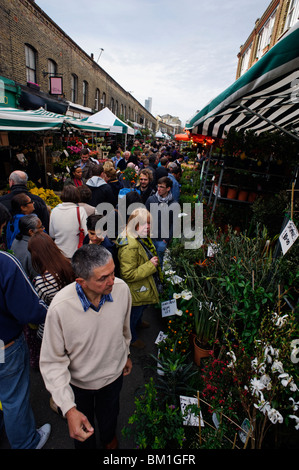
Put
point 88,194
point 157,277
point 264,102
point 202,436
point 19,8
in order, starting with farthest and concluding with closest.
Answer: point 19,8 → point 88,194 → point 264,102 → point 157,277 → point 202,436

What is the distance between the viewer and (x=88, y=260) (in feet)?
4.85

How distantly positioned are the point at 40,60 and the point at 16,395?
1493 centimetres

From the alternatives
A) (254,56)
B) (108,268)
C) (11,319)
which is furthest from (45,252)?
(254,56)

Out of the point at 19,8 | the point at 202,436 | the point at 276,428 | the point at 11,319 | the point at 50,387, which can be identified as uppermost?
the point at 19,8

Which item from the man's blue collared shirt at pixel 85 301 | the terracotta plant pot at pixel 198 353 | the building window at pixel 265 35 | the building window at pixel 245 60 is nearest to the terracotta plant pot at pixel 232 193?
the terracotta plant pot at pixel 198 353

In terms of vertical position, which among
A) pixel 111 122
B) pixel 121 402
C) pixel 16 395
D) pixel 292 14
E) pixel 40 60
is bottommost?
pixel 121 402

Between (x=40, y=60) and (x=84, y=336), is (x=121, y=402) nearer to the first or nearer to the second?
(x=84, y=336)

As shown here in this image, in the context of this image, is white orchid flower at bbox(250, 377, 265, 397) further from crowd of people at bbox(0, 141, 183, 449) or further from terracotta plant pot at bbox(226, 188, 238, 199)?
terracotta plant pot at bbox(226, 188, 238, 199)

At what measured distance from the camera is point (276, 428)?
5.26 ft

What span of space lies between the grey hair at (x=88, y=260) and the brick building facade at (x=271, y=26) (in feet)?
41.3

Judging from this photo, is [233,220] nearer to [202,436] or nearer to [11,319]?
[202,436]

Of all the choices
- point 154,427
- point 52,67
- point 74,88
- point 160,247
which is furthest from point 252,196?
point 74,88

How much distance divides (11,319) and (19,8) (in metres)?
13.6

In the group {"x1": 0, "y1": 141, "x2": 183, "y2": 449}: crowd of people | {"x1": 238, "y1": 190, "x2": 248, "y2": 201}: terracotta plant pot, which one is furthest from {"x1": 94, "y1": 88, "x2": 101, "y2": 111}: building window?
{"x1": 0, "y1": 141, "x2": 183, "y2": 449}: crowd of people
